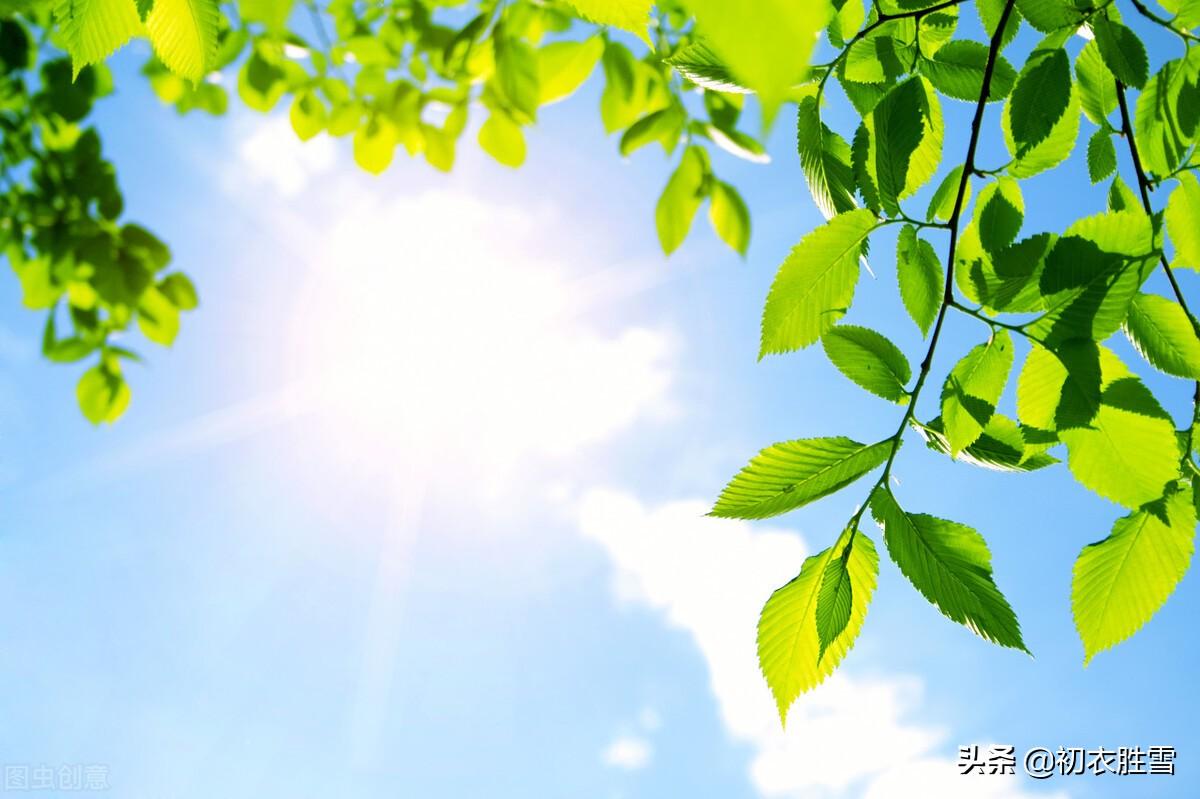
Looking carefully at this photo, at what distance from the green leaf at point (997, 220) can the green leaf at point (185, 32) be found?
0.69 m

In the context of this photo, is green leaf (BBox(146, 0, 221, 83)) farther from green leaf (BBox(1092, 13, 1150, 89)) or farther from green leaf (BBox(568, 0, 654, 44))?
green leaf (BBox(1092, 13, 1150, 89))

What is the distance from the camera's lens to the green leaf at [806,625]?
659 mm

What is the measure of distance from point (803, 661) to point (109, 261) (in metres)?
2.31

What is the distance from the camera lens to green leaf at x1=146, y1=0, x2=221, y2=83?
1.99 feet

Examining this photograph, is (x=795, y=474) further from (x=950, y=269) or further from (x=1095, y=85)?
(x=1095, y=85)

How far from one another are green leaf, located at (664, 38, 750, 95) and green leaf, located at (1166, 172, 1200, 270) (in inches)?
16.5

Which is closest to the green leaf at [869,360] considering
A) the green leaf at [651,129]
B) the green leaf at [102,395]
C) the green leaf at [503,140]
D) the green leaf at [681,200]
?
the green leaf at [681,200]

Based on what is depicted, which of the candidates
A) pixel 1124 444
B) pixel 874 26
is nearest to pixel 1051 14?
pixel 874 26

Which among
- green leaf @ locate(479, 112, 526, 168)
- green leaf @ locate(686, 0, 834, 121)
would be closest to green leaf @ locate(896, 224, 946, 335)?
green leaf @ locate(686, 0, 834, 121)

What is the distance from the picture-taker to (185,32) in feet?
2.03

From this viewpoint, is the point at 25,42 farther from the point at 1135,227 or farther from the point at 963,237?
the point at 1135,227

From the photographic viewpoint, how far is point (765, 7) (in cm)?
18

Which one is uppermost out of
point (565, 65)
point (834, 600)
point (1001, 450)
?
point (565, 65)

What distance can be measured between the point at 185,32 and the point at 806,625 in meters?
0.69
